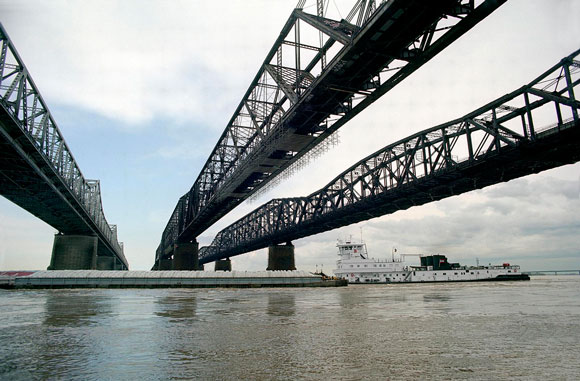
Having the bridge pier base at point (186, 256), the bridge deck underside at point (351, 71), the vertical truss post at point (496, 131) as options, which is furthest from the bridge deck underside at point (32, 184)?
the vertical truss post at point (496, 131)

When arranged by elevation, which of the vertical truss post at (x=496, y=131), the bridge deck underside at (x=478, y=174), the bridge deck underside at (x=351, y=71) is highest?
the vertical truss post at (x=496, y=131)

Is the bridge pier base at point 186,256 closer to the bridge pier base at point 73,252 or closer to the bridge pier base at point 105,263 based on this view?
the bridge pier base at point 73,252

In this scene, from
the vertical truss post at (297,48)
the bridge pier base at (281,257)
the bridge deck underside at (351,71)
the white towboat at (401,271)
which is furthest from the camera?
the bridge pier base at (281,257)

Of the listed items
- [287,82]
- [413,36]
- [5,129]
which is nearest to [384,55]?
[413,36]

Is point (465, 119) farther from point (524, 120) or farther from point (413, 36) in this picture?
point (413, 36)

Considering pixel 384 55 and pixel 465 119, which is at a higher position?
pixel 465 119

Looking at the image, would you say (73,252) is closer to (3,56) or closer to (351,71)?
(3,56)

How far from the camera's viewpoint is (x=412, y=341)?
1046 cm

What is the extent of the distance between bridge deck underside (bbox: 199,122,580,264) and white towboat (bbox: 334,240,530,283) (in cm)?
1513

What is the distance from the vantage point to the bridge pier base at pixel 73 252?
82062 mm

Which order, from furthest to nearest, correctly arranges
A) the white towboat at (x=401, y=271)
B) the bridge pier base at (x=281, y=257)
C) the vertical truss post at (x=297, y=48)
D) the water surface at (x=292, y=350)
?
the bridge pier base at (x=281, y=257) → the white towboat at (x=401, y=271) → the vertical truss post at (x=297, y=48) → the water surface at (x=292, y=350)

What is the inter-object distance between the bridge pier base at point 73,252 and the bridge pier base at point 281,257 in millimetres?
47792

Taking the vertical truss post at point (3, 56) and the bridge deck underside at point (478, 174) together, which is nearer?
the vertical truss post at point (3, 56)

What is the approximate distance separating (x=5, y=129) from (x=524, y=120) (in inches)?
2341
